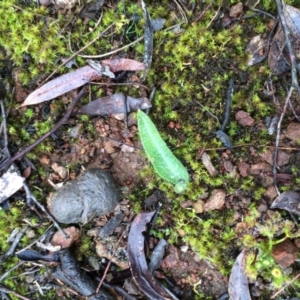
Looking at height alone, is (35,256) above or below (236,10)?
below

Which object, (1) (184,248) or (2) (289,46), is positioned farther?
(1) (184,248)

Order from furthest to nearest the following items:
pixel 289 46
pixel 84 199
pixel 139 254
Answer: pixel 139 254
pixel 84 199
pixel 289 46

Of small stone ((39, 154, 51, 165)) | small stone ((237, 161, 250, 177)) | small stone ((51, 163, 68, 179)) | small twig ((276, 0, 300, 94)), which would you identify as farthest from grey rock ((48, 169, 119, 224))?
small twig ((276, 0, 300, 94))

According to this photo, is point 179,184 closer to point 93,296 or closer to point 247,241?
point 247,241

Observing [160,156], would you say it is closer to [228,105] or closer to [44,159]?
[228,105]

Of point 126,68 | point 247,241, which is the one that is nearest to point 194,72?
point 126,68

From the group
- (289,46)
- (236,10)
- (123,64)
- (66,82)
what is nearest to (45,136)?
(66,82)

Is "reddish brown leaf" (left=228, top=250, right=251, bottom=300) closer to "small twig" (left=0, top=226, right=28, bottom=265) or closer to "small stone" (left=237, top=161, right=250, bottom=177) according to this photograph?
"small stone" (left=237, top=161, right=250, bottom=177)
